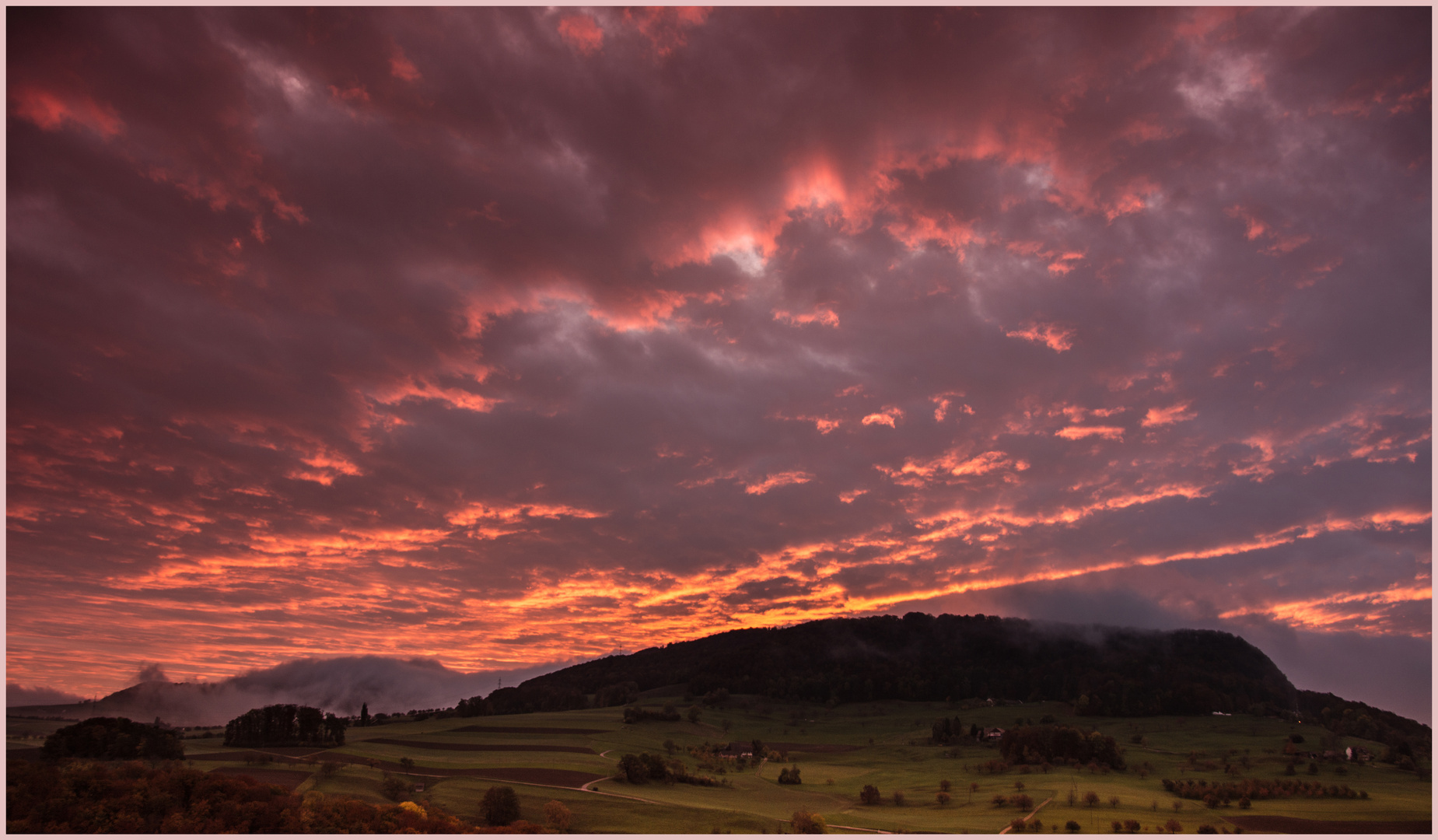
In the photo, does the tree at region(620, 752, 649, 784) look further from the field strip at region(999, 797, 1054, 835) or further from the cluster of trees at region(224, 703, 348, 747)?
the cluster of trees at region(224, 703, 348, 747)

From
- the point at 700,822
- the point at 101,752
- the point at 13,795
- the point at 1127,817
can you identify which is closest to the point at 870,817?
the point at 700,822

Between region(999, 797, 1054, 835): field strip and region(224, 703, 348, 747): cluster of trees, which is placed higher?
region(999, 797, 1054, 835): field strip

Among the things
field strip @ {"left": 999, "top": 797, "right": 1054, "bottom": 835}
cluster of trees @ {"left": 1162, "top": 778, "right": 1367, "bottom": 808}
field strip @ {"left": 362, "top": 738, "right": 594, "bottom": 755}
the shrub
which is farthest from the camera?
field strip @ {"left": 362, "top": 738, "right": 594, "bottom": 755}

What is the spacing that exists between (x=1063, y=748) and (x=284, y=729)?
177983 millimetres

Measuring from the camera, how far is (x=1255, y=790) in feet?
408

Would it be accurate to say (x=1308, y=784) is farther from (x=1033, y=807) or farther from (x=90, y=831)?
(x=90, y=831)

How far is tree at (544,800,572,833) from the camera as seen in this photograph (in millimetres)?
87875

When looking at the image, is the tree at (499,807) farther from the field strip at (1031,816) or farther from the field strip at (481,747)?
the field strip at (481,747)

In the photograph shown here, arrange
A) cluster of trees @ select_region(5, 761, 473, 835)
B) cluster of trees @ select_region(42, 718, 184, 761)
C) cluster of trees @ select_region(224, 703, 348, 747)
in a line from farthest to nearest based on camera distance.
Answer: cluster of trees @ select_region(224, 703, 348, 747) → cluster of trees @ select_region(42, 718, 184, 761) → cluster of trees @ select_region(5, 761, 473, 835)

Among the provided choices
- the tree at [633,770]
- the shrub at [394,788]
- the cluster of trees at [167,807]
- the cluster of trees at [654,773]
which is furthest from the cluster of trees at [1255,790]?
the shrub at [394,788]

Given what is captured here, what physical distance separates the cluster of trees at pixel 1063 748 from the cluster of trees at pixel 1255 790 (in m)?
28.9

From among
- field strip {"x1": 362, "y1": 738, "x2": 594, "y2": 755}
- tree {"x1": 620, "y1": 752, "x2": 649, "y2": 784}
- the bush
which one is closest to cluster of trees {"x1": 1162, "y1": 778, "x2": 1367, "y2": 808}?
the bush

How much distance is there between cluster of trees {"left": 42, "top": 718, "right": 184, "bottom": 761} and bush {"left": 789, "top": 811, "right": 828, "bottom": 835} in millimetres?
94435

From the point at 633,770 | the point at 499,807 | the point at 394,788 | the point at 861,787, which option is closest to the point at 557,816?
the point at 499,807
